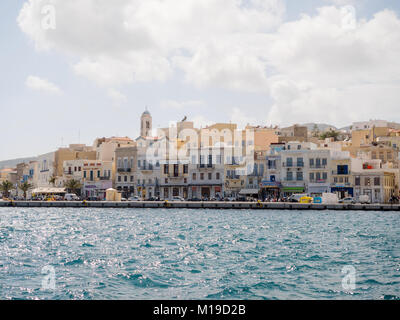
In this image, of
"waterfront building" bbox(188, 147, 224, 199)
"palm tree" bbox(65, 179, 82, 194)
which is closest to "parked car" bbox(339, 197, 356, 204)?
"waterfront building" bbox(188, 147, 224, 199)

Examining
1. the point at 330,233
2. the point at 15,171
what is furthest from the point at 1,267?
the point at 15,171

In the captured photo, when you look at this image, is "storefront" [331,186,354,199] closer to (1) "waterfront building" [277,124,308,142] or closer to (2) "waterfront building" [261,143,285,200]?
(2) "waterfront building" [261,143,285,200]

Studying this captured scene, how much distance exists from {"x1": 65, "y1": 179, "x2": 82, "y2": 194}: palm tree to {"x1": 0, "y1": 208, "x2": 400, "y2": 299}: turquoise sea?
187 feet

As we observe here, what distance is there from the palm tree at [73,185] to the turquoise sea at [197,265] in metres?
→ 57.1

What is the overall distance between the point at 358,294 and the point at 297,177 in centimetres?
5775

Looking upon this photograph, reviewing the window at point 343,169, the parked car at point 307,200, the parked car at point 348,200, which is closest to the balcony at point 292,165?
the window at point 343,169

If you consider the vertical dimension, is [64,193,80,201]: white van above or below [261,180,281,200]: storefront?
below

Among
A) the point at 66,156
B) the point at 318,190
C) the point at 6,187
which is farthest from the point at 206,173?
the point at 6,187

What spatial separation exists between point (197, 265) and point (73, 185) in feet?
239

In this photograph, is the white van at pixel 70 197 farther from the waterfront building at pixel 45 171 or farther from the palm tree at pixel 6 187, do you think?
the palm tree at pixel 6 187

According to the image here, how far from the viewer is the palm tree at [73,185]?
87.8 metres

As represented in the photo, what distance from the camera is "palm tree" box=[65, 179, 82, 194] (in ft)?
288

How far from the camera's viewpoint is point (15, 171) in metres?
128
